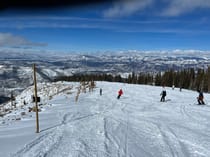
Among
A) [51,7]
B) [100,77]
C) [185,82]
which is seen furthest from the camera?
[100,77]

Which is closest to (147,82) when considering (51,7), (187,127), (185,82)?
(185,82)

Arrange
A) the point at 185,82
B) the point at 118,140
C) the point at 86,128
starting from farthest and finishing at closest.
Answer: the point at 185,82, the point at 86,128, the point at 118,140

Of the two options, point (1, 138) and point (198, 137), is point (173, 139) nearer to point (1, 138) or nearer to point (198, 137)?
point (198, 137)

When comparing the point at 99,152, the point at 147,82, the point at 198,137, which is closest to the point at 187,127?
the point at 198,137

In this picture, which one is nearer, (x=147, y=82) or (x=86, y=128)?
(x=86, y=128)

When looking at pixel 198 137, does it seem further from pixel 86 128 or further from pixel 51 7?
pixel 51 7

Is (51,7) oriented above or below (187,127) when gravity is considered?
above

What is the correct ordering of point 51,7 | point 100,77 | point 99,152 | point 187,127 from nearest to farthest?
point 51,7, point 99,152, point 187,127, point 100,77

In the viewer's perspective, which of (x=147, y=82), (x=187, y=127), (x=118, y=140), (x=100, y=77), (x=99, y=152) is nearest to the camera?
(x=99, y=152)

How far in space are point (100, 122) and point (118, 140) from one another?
3928 mm

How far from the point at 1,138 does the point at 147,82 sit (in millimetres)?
96880

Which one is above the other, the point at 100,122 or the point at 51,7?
the point at 51,7

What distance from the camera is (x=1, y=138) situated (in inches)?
390

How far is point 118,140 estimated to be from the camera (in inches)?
368
